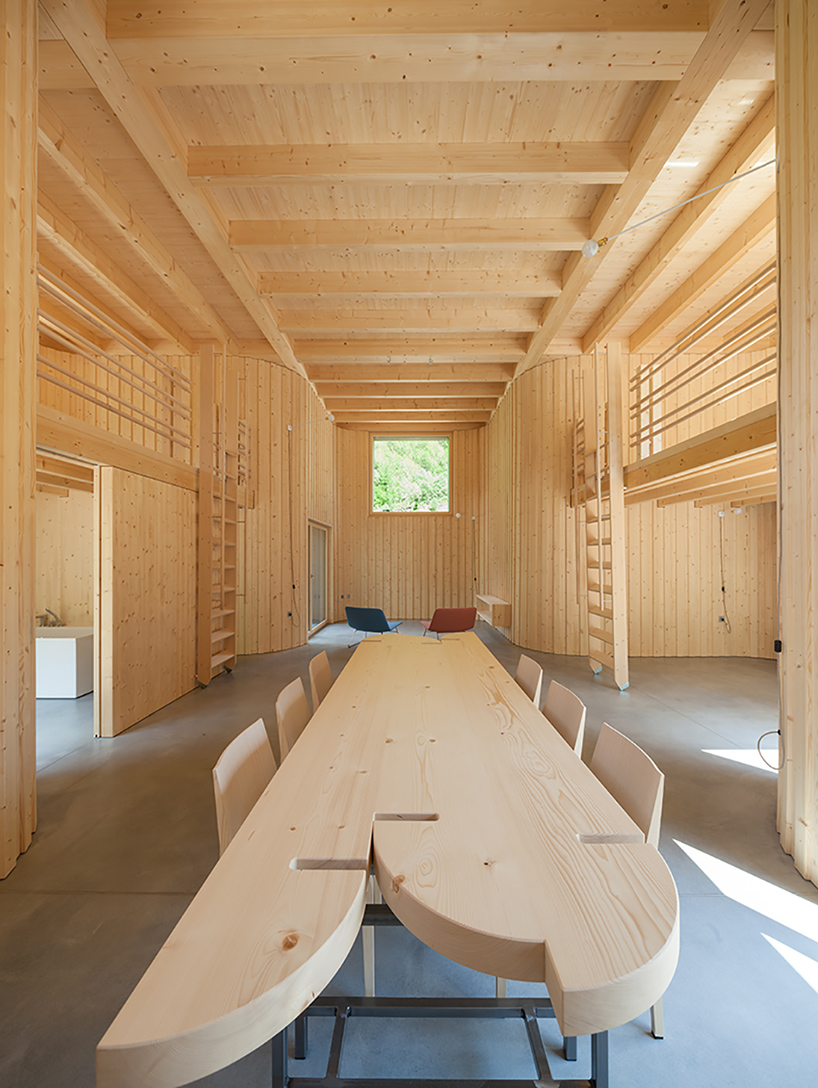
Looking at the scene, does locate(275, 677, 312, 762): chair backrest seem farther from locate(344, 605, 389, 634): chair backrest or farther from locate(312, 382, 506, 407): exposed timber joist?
locate(312, 382, 506, 407): exposed timber joist

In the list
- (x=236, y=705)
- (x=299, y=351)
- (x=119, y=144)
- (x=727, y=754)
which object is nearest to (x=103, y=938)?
(x=236, y=705)

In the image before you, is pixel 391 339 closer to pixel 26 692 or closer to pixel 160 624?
pixel 160 624

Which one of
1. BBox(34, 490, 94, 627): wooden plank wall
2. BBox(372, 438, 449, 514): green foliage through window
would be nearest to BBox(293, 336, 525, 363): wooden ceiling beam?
BBox(34, 490, 94, 627): wooden plank wall

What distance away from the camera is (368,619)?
24.8 feet

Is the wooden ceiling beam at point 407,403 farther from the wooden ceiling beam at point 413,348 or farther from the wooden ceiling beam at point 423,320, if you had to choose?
the wooden ceiling beam at point 423,320

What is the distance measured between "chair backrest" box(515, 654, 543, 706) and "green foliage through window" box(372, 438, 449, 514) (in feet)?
27.2

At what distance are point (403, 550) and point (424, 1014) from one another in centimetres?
971

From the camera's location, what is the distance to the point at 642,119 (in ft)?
11.4

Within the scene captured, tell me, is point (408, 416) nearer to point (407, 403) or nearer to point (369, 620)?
point (407, 403)

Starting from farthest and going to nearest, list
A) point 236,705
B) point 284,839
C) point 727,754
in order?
point 236,705
point 727,754
point 284,839

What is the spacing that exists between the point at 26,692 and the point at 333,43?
3668mm

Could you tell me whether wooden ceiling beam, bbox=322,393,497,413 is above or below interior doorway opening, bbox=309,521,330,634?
above

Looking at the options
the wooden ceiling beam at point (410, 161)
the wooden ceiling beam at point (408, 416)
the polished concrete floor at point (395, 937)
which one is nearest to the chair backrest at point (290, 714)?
the polished concrete floor at point (395, 937)

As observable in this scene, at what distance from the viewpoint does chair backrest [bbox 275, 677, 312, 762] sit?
2.06 metres
